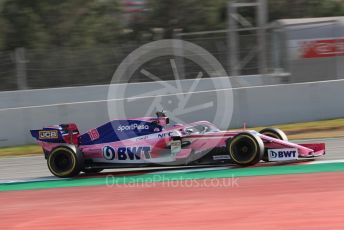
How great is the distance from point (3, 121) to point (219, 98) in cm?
663

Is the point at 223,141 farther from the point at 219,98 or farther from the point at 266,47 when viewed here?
the point at 266,47

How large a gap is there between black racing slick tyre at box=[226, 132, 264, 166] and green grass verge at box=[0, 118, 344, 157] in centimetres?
622

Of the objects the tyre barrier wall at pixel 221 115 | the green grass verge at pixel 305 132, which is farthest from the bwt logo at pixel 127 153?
the tyre barrier wall at pixel 221 115

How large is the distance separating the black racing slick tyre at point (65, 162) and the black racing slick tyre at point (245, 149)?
9.22 feet

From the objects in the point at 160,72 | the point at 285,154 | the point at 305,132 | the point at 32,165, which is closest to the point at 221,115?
the point at 305,132

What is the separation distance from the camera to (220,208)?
25.8ft

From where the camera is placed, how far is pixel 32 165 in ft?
48.2

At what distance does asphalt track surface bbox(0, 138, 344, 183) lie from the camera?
12.5 m

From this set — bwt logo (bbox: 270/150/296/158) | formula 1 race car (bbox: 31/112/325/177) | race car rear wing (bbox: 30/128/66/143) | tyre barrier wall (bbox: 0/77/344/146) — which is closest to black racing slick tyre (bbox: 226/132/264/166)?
formula 1 race car (bbox: 31/112/325/177)

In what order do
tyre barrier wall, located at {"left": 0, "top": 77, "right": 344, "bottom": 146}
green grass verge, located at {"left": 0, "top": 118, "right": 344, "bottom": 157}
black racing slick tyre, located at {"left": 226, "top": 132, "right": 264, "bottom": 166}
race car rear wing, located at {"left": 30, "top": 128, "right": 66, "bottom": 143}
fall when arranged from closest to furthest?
1. black racing slick tyre, located at {"left": 226, "top": 132, "right": 264, "bottom": 166}
2. race car rear wing, located at {"left": 30, "top": 128, "right": 66, "bottom": 143}
3. green grass verge, located at {"left": 0, "top": 118, "right": 344, "bottom": 157}
4. tyre barrier wall, located at {"left": 0, "top": 77, "right": 344, "bottom": 146}

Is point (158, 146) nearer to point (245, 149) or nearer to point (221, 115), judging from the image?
point (245, 149)

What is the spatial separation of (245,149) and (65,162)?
3.42m

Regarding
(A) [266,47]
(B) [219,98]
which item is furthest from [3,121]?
(A) [266,47]

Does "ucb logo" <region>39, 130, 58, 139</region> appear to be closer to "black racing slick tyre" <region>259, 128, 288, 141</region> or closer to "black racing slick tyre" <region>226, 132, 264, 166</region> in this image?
"black racing slick tyre" <region>226, 132, 264, 166</region>
